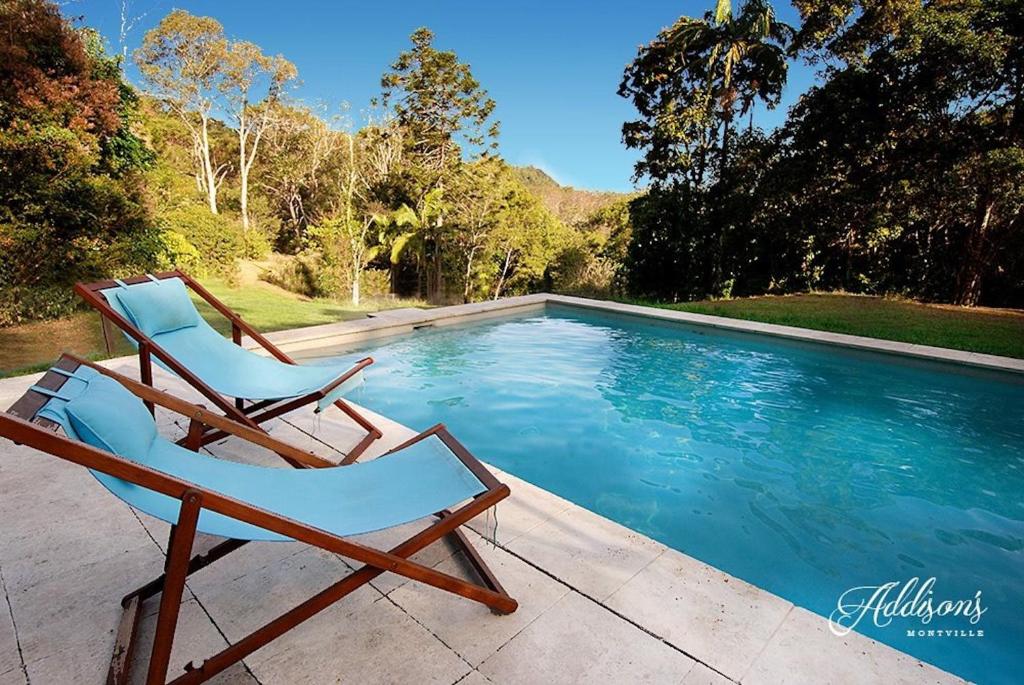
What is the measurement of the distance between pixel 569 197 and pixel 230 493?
1290 inches

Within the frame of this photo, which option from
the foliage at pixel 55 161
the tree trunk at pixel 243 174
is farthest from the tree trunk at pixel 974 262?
the tree trunk at pixel 243 174

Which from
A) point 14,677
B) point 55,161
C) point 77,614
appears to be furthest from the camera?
point 55,161

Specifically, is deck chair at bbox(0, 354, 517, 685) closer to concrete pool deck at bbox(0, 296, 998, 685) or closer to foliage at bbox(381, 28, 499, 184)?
concrete pool deck at bbox(0, 296, 998, 685)

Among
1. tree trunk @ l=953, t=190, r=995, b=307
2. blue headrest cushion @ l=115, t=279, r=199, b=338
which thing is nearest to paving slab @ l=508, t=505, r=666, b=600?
blue headrest cushion @ l=115, t=279, r=199, b=338

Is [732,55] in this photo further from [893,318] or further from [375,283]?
[375,283]

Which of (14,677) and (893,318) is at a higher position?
(893,318)

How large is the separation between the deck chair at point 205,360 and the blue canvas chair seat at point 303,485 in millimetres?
799

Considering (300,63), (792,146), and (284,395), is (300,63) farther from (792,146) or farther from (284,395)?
(284,395)

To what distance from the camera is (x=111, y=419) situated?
1.66 m

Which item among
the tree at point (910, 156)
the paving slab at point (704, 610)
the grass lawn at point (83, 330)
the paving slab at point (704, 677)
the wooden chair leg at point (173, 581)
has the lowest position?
the grass lawn at point (83, 330)

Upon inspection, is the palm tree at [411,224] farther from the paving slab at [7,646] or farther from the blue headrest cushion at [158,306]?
the paving slab at [7,646]


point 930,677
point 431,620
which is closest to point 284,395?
point 431,620

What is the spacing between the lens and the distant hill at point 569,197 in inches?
977

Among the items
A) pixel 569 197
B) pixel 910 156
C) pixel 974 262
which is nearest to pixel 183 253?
pixel 910 156
